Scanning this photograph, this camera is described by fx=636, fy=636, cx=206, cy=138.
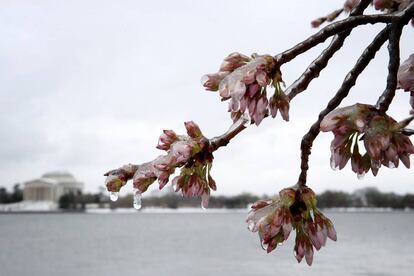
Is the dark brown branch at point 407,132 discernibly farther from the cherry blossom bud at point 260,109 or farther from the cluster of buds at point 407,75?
the cherry blossom bud at point 260,109

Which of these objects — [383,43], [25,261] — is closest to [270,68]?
[383,43]

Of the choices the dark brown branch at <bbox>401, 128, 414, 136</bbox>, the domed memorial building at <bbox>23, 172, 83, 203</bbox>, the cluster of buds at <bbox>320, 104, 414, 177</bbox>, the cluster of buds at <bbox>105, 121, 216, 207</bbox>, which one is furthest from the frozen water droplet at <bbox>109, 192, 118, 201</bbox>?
the domed memorial building at <bbox>23, 172, 83, 203</bbox>

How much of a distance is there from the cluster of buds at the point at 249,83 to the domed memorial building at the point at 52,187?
171 meters

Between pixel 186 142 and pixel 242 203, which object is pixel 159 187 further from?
pixel 242 203

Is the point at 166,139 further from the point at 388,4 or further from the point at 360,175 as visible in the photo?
the point at 388,4

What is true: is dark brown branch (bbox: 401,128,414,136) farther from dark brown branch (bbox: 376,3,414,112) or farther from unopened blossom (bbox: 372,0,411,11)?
unopened blossom (bbox: 372,0,411,11)

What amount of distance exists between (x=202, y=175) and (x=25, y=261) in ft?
220

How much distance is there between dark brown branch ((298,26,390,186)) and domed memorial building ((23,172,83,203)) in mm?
170715

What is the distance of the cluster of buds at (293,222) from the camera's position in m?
1.35

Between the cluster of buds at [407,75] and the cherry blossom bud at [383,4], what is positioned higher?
the cherry blossom bud at [383,4]

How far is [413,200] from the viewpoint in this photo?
172 meters

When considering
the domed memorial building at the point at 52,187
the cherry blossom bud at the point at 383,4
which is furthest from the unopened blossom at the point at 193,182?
the domed memorial building at the point at 52,187

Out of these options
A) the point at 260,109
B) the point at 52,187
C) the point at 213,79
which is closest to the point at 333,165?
the point at 260,109

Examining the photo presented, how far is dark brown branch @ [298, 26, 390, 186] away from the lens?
137cm
